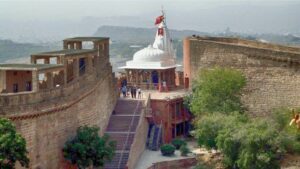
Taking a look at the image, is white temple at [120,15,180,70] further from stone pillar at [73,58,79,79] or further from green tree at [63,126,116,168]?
green tree at [63,126,116,168]

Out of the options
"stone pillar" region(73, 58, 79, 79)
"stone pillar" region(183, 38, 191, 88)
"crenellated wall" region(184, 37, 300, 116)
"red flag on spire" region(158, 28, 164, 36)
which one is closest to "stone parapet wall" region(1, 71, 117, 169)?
"stone pillar" region(73, 58, 79, 79)

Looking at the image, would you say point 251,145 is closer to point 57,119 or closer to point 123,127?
point 123,127

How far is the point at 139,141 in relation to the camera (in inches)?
1298

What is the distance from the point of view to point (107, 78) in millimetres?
34625

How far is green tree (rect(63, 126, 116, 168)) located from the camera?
2727 cm

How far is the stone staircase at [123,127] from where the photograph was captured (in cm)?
3039

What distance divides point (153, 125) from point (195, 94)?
3134 mm

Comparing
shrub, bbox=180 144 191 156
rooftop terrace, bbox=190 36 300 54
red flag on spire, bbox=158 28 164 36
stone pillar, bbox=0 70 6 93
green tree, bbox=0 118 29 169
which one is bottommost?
shrub, bbox=180 144 191 156

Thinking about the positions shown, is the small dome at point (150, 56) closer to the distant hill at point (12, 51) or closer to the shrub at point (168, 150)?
the shrub at point (168, 150)

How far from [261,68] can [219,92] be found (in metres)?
3.11

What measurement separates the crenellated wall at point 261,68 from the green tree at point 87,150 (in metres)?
10.2

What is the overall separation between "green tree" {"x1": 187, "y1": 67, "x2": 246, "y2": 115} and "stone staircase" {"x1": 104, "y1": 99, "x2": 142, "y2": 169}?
10.6 feet

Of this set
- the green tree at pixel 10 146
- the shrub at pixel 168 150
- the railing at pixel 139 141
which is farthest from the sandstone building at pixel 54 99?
the shrub at pixel 168 150

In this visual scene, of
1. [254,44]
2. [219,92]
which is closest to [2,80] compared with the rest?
[219,92]
